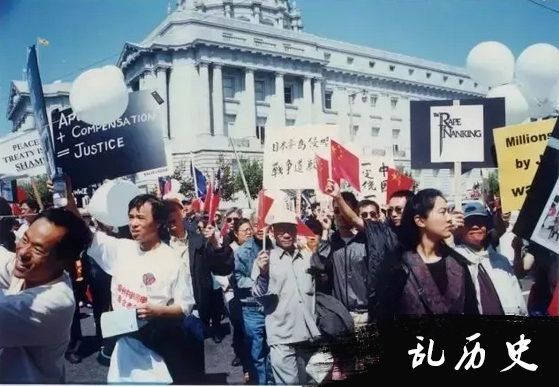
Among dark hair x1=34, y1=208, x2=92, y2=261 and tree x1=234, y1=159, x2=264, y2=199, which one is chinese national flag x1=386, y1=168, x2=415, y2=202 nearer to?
tree x1=234, y1=159, x2=264, y2=199

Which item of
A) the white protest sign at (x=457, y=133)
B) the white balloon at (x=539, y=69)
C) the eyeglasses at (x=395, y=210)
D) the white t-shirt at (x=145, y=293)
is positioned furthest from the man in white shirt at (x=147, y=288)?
the white balloon at (x=539, y=69)

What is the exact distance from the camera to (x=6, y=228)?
3.40 meters

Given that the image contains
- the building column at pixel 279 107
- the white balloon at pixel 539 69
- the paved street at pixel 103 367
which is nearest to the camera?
the white balloon at pixel 539 69

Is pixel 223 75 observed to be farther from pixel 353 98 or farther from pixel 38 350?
pixel 38 350

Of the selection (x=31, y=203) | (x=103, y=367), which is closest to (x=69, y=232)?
(x=31, y=203)

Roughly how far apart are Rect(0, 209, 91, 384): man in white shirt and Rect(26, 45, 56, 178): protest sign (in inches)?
11.3

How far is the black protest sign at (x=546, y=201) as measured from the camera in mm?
3131

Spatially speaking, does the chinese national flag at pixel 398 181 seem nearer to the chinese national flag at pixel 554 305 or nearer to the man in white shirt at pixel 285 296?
the man in white shirt at pixel 285 296

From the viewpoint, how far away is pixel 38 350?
10.6 feet

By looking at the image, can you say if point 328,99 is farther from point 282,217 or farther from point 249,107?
point 282,217

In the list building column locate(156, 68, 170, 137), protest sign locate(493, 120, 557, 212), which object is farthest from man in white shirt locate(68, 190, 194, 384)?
protest sign locate(493, 120, 557, 212)

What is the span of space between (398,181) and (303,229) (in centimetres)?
54

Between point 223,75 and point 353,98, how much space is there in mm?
702

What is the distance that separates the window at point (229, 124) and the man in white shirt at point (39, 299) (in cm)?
88
